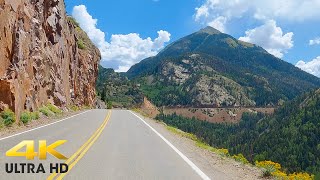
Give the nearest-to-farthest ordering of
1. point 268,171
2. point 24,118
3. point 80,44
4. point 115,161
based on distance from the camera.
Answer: point 268,171, point 115,161, point 24,118, point 80,44

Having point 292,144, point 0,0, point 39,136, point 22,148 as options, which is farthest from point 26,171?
point 292,144

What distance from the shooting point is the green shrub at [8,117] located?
69.4 ft

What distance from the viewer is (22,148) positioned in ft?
44.9

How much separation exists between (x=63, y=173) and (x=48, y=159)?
2.06 meters

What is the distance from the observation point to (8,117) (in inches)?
844

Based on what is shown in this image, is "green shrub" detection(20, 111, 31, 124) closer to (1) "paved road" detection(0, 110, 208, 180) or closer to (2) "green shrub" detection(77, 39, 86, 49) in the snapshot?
(1) "paved road" detection(0, 110, 208, 180)

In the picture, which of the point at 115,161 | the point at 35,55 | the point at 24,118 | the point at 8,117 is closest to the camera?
the point at 115,161

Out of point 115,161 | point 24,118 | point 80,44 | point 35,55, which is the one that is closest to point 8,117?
point 24,118

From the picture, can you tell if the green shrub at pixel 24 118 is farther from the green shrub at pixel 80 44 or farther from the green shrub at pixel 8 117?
the green shrub at pixel 80 44

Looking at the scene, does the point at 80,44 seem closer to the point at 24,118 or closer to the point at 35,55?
the point at 35,55

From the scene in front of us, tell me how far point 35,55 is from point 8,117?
12.8 m

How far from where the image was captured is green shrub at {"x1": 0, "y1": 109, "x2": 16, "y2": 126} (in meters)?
21.2

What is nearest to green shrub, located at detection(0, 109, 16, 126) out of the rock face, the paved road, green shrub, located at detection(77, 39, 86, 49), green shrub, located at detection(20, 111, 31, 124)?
the rock face

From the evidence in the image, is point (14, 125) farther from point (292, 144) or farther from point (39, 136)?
point (292, 144)
